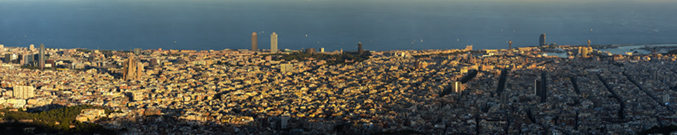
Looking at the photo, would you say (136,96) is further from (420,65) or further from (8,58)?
(420,65)

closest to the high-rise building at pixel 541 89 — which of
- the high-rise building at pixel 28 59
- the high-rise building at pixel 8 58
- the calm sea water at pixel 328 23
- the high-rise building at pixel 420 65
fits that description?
the high-rise building at pixel 420 65

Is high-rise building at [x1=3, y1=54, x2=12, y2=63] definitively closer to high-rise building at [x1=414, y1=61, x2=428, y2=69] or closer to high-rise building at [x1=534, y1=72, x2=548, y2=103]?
Result: high-rise building at [x1=414, y1=61, x2=428, y2=69]

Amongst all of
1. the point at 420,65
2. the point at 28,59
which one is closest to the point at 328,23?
the point at 420,65

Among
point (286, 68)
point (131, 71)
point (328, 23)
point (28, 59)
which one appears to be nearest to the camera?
point (131, 71)

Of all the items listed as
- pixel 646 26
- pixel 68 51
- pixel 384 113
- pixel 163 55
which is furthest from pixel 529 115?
pixel 646 26

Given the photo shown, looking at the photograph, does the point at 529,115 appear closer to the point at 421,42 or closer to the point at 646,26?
Answer: the point at 421,42

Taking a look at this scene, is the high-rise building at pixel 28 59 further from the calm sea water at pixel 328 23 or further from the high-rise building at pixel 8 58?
the calm sea water at pixel 328 23
